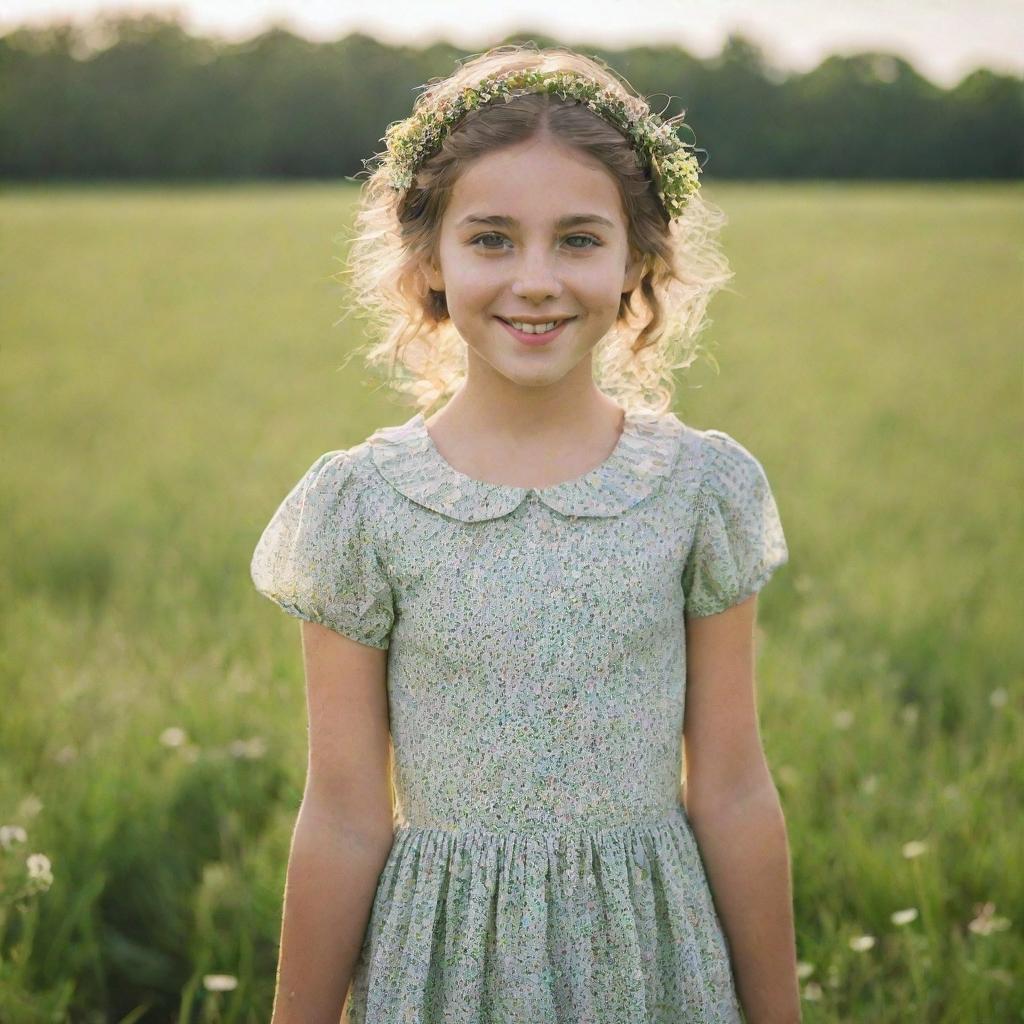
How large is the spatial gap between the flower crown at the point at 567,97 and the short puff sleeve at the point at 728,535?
0.38 meters

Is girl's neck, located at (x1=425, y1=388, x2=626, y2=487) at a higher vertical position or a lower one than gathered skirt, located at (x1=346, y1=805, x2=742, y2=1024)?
higher

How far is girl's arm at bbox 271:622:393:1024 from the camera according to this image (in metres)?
1.57

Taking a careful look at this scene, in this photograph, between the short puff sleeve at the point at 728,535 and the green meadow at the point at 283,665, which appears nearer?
the short puff sleeve at the point at 728,535

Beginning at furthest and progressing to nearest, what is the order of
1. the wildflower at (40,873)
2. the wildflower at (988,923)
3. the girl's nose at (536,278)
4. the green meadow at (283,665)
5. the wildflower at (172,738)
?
the wildflower at (172,738) → the green meadow at (283,665) → the wildflower at (988,923) → the wildflower at (40,873) → the girl's nose at (536,278)

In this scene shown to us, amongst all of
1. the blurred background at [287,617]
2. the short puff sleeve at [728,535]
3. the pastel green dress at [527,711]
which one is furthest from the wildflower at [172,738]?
the short puff sleeve at [728,535]

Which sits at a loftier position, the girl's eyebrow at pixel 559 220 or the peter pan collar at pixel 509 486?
the girl's eyebrow at pixel 559 220

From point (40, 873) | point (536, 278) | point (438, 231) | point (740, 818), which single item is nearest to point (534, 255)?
point (536, 278)

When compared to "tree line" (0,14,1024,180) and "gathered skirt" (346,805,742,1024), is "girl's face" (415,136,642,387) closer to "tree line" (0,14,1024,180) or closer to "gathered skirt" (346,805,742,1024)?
"gathered skirt" (346,805,742,1024)

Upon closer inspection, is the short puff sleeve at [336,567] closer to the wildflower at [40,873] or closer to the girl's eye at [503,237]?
the girl's eye at [503,237]

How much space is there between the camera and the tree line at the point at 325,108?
37.8 m

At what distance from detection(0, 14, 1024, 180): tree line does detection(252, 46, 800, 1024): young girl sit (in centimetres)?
3395

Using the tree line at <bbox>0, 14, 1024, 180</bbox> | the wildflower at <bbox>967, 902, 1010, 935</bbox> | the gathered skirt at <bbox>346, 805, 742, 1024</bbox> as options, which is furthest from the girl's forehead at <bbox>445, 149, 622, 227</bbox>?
the tree line at <bbox>0, 14, 1024, 180</bbox>

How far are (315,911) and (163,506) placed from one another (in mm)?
3828

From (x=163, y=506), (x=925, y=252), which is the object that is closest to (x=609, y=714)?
(x=163, y=506)
